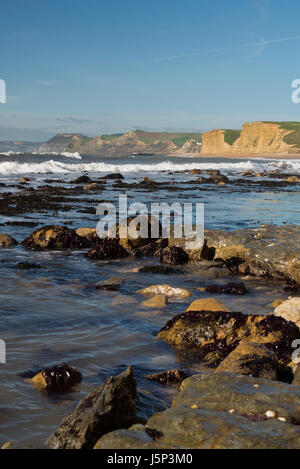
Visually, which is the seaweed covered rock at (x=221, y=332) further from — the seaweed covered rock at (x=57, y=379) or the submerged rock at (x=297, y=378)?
the seaweed covered rock at (x=57, y=379)

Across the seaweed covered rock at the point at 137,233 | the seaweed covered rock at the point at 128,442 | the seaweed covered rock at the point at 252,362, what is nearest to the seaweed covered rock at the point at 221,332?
the seaweed covered rock at the point at 252,362

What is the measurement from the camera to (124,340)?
6625 mm

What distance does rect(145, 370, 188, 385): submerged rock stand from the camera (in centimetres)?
531

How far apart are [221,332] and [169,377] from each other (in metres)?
1.45

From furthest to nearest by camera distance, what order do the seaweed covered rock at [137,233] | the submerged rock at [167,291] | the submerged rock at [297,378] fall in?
the seaweed covered rock at [137,233] < the submerged rock at [167,291] < the submerged rock at [297,378]

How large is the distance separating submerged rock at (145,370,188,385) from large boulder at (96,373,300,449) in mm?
813

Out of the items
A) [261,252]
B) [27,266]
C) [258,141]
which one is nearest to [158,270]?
[261,252]

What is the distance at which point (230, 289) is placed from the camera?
30.5ft

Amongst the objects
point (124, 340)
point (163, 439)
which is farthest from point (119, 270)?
point (163, 439)

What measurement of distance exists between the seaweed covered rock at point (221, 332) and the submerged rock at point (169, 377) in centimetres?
83

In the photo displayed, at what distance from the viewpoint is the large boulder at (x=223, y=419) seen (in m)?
3.08

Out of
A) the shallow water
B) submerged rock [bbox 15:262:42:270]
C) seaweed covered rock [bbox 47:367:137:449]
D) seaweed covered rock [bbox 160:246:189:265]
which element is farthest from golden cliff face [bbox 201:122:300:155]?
seaweed covered rock [bbox 47:367:137:449]

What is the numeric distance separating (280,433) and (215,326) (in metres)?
3.42

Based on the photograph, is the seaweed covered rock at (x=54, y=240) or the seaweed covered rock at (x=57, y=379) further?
the seaweed covered rock at (x=54, y=240)
